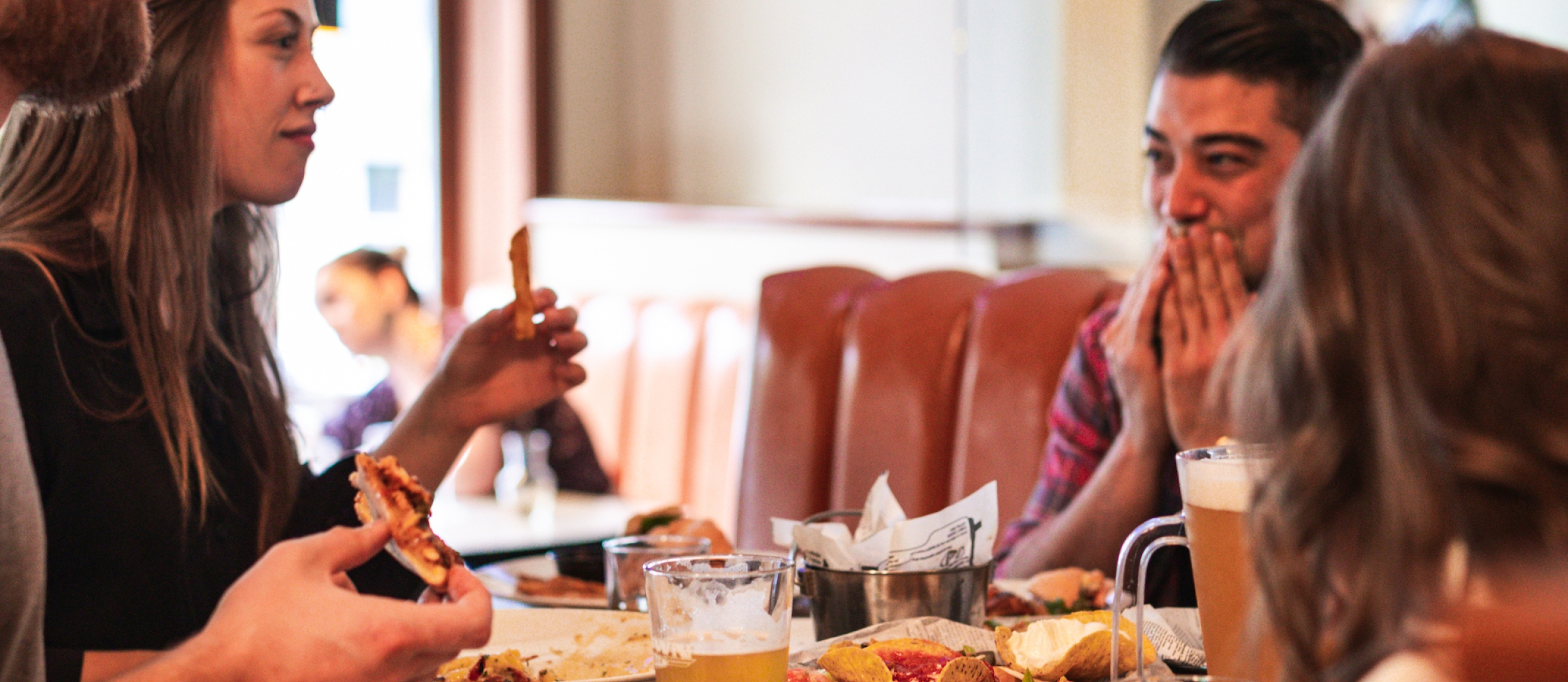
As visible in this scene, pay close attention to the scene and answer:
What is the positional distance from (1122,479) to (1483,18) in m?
2.22

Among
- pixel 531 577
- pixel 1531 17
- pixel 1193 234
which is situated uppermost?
pixel 1531 17

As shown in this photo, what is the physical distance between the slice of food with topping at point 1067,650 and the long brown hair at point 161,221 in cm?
83

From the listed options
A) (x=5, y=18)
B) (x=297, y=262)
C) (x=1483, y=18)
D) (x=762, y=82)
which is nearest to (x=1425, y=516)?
(x=5, y=18)

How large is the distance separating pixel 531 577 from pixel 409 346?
2.22m

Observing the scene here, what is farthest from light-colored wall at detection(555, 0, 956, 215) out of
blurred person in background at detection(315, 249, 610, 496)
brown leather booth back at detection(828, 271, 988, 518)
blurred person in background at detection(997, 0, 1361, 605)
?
blurred person in background at detection(997, 0, 1361, 605)

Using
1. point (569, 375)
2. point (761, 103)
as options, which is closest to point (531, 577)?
point (569, 375)

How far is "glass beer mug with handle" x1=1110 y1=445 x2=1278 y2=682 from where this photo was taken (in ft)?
2.79

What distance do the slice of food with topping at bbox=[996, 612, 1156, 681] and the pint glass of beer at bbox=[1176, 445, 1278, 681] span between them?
0.07 metres

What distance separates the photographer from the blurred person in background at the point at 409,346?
3.54 m

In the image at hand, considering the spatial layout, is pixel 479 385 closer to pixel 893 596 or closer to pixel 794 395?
pixel 893 596

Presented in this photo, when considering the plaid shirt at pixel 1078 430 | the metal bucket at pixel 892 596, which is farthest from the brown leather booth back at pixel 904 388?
the metal bucket at pixel 892 596

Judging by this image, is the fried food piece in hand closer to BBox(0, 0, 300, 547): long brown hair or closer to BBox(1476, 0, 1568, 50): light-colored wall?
BBox(0, 0, 300, 547): long brown hair

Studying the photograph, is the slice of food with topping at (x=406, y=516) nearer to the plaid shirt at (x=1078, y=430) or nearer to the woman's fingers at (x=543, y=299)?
the woman's fingers at (x=543, y=299)

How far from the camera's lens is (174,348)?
1424 mm
